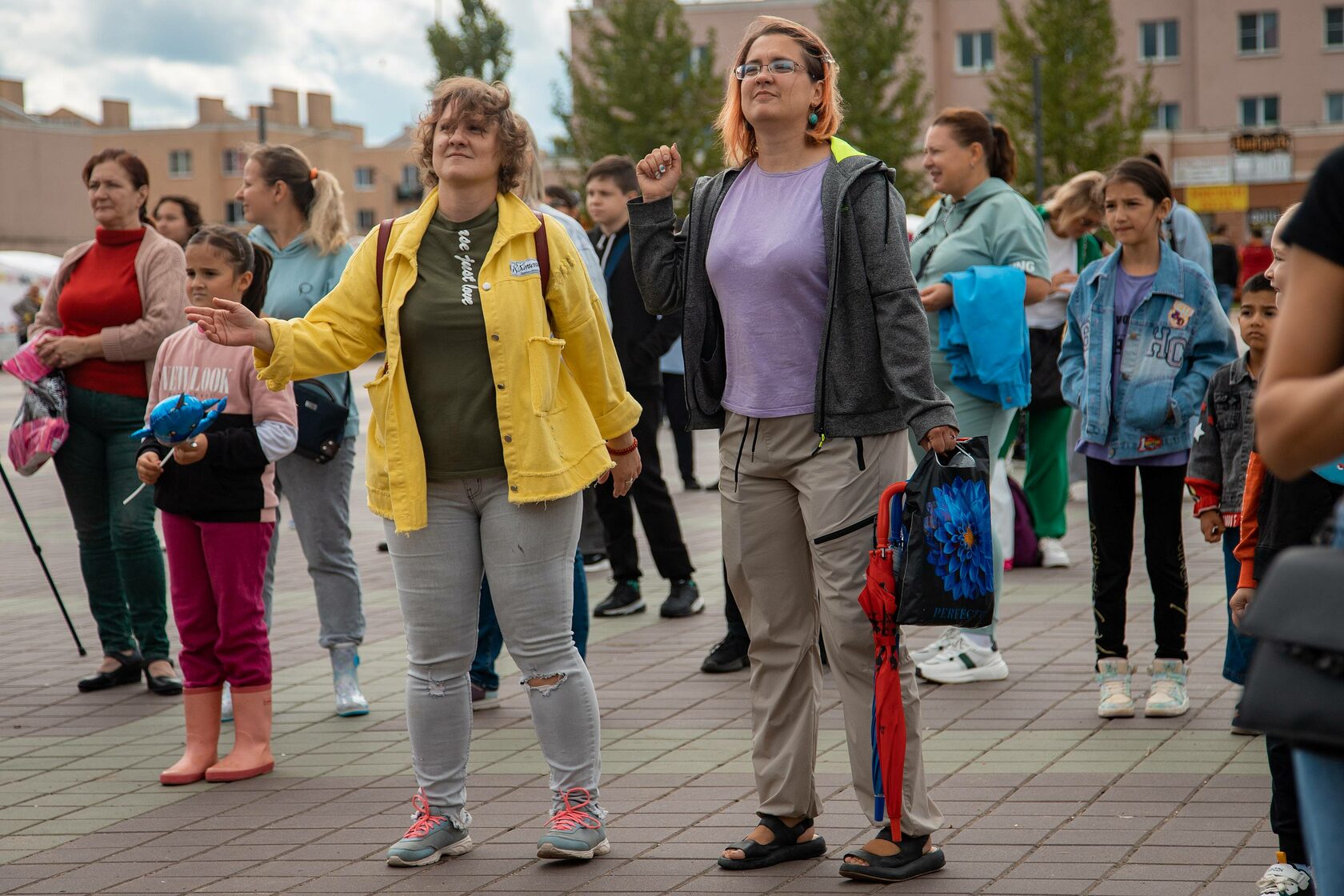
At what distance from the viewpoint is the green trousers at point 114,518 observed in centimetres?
686

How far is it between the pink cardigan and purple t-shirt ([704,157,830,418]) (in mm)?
3257

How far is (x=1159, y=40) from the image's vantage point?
63938mm

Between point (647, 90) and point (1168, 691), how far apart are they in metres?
35.2

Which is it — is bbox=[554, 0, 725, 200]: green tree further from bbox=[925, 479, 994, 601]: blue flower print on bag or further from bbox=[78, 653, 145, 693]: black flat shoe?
bbox=[925, 479, 994, 601]: blue flower print on bag

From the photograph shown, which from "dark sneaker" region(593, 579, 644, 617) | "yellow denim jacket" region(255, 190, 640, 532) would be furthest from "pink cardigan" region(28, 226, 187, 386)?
"dark sneaker" region(593, 579, 644, 617)

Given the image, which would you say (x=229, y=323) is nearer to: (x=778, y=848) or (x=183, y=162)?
(x=778, y=848)

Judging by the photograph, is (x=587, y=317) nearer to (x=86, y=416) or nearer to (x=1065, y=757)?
(x=1065, y=757)

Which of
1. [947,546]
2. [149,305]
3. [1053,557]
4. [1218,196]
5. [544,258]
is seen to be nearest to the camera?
[947,546]

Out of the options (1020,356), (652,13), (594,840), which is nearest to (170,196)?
(1020,356)

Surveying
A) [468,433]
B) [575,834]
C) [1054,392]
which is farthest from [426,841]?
[1054,392]

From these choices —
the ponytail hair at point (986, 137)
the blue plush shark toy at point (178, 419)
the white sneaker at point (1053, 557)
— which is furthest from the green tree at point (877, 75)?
the blue plush shark toy at point (178, 419)

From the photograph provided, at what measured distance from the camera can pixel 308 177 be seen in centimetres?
652

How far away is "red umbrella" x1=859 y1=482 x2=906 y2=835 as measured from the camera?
4121 mm

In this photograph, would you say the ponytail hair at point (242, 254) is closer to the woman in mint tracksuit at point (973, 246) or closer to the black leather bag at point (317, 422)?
the black leather bag at point (317, 422)
